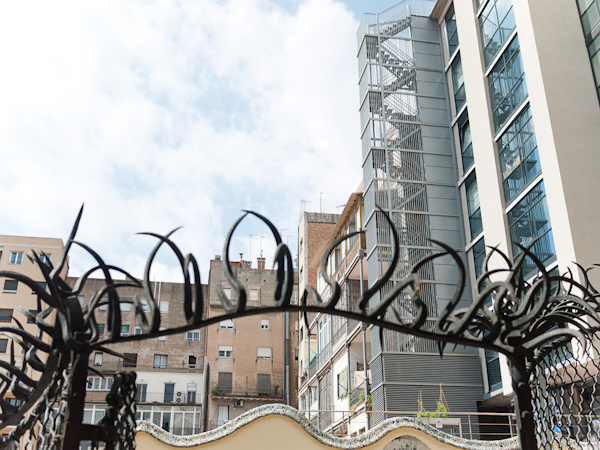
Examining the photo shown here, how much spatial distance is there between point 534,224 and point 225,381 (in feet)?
98.0

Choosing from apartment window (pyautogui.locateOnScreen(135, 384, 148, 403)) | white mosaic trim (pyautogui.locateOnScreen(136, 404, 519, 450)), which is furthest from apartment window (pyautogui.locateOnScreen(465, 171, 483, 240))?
apartment window (pyautogui.locateOnScreen(135, 384, 148, 403))

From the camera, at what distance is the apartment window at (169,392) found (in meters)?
46.0

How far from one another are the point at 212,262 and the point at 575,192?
33731mm

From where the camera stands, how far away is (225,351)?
152 ft

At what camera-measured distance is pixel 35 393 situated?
549 cm

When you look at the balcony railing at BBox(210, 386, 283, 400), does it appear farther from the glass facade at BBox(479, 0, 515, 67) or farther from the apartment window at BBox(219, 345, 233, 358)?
the glass facade at BBox(479, 0, 515, 67)

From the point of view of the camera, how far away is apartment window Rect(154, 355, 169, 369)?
46.7m

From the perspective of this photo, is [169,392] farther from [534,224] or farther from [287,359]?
[534,224]

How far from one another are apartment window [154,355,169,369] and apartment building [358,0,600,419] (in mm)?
24570

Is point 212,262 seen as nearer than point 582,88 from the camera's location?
No

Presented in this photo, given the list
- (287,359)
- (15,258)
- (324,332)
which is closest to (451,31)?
(324,332)

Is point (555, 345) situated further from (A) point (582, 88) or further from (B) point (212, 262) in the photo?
(B) point (212, 262)

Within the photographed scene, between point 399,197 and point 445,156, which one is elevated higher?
point 445,156

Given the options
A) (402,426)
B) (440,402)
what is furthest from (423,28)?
(402,426)
